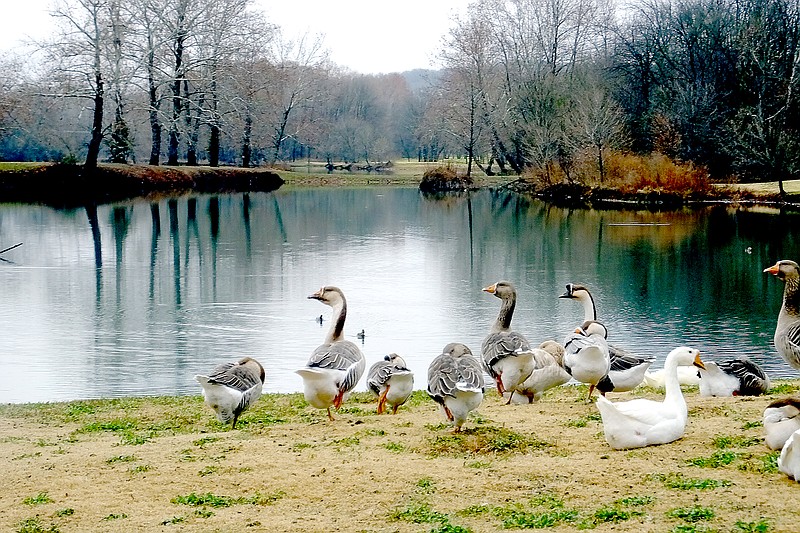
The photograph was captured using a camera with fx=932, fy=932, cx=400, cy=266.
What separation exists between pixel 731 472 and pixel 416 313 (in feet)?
51.2

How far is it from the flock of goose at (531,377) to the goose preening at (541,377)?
12 mm

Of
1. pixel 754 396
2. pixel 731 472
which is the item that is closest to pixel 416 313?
pixel 754 396

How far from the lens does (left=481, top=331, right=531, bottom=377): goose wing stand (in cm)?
1020

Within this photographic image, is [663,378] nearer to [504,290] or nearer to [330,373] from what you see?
[504,290]

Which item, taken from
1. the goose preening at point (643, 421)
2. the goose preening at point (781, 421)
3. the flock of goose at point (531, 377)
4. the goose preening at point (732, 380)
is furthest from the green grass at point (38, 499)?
the goose preening at point (732, 380)

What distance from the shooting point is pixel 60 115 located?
72.6 meters

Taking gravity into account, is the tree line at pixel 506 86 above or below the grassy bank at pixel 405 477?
above

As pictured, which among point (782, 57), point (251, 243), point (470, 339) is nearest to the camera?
point (470, 339)

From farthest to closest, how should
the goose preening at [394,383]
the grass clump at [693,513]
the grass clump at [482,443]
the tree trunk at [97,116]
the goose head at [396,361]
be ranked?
the tree trunk at [97,116] → the goose head at [396,361] → the goose preening at [394,383] → the grass clump at [482,443] → the grass clump at [693,513]

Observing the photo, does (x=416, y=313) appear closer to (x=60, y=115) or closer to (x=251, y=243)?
(x=251, y=243)

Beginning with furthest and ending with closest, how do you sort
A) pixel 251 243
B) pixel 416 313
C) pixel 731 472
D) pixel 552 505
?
pixel 251 243, pixel 416 313, pixel 731 472, pixel 552 505

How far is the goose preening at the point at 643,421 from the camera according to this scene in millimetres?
7676

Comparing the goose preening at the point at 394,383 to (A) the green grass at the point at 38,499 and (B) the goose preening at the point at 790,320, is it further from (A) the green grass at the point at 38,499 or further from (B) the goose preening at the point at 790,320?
(B) the goose preening at the point at 790,320

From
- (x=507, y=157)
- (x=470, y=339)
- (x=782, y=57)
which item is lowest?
(x=470, y=339)
